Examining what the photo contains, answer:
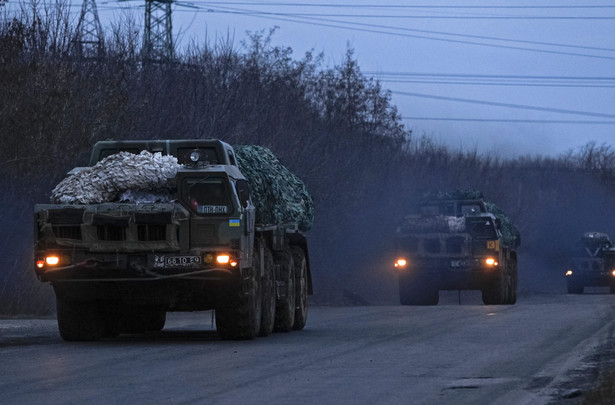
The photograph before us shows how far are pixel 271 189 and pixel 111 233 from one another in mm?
3747

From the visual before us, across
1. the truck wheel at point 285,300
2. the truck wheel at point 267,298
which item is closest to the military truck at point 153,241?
the truck wheel at point 267,298

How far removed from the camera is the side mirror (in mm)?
17891

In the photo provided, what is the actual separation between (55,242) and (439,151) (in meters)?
58.8

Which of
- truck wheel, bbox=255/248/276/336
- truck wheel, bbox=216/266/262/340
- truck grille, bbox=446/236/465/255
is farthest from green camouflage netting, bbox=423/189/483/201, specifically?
truck wheel, bbox=216/266/262/340

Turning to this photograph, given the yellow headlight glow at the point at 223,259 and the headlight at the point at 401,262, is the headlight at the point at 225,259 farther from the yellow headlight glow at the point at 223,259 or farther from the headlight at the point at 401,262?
the headlight at the point at 401,262

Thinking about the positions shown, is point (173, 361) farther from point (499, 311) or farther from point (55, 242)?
point (499, 311)

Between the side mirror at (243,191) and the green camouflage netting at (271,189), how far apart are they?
1500 mm

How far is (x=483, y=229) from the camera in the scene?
33.2 metres

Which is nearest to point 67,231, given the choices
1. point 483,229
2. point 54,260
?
point 54,260

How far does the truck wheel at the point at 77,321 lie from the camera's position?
1844 centimetres

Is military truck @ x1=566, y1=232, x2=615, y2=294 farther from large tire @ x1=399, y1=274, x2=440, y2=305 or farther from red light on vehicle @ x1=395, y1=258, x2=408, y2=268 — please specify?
red light on vehicle @ x1=395, y1=258, x2=408, y2=268

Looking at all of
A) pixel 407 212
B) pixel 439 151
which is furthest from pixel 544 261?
pixel 407 212

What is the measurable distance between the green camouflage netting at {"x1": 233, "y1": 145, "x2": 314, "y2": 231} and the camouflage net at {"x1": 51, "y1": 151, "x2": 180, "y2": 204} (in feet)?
6.85

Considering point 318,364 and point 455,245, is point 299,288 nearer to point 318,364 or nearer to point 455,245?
point 318,364
